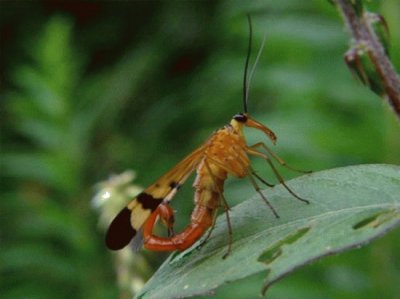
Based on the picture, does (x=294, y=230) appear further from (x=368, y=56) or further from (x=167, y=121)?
(x=167, y=121)

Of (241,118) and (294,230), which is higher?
(241,118)

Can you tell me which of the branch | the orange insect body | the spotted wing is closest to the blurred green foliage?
the orange insect body

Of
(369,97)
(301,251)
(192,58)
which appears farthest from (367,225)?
(192,58)

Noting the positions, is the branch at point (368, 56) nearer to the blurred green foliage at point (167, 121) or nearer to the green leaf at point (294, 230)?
the green leaf at point (294, 230)

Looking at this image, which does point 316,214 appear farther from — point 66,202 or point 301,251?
point 66,202

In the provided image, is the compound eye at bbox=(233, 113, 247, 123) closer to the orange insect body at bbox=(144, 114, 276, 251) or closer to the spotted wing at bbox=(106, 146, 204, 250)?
the orange insect body at bbox=(144, 114, 276, 251)

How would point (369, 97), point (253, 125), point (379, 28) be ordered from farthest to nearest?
point (369, 97) → point (253, 125) → point (379, 28)

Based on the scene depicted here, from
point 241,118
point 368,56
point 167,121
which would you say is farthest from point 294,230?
point 167,121
